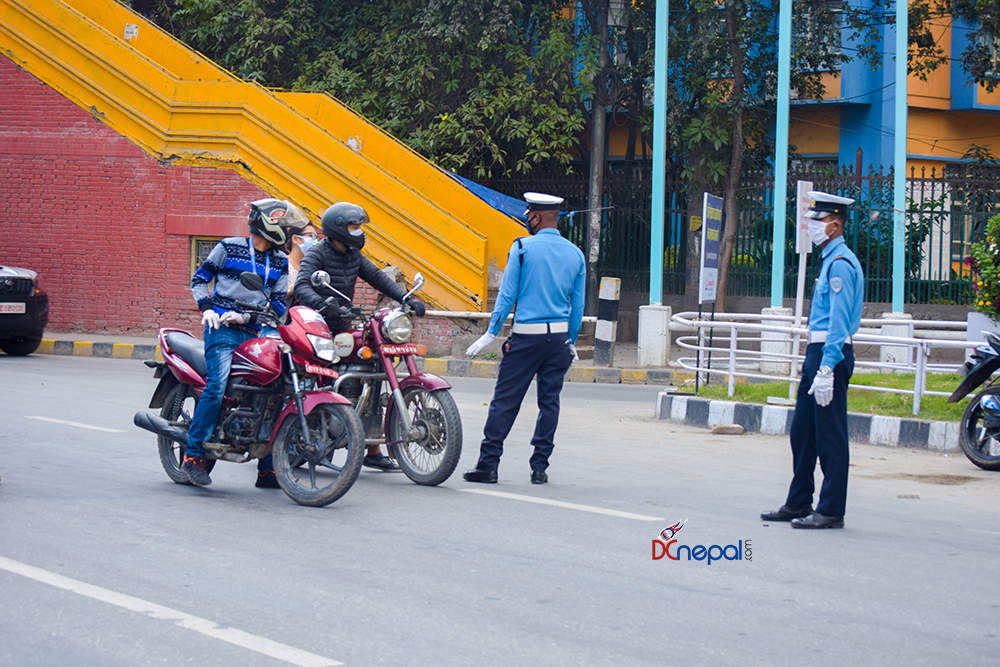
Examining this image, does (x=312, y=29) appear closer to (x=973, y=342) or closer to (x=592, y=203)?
(x=592, y=203)

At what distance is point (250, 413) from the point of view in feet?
21.5

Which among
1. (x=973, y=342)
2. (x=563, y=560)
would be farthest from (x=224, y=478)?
(x=973, y=342)

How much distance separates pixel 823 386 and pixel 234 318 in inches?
131

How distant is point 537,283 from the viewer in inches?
281

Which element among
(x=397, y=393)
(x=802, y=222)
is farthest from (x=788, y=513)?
(x=802, y=222)

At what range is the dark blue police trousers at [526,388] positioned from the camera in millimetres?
Result: 7141

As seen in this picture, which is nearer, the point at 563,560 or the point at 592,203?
the point at 563,560

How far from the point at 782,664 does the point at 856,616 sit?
72 centimetres

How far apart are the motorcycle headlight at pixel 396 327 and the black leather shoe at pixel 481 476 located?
3.48 ft

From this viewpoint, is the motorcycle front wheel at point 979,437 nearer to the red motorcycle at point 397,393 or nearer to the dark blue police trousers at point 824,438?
the dark blue police trousers at point 824,438

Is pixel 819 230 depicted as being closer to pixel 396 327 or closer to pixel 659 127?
pixel 396 327

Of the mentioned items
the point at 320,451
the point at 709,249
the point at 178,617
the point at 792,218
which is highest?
the point at 792,218

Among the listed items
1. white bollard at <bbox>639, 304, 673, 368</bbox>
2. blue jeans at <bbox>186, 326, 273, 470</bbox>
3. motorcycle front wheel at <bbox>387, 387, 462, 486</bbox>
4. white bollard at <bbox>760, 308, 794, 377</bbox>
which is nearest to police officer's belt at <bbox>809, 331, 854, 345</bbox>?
motorcycle front wheel at <bbox>387, 387, 462, 486</bbox>

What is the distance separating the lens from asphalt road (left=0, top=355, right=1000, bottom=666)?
13.1 ft
